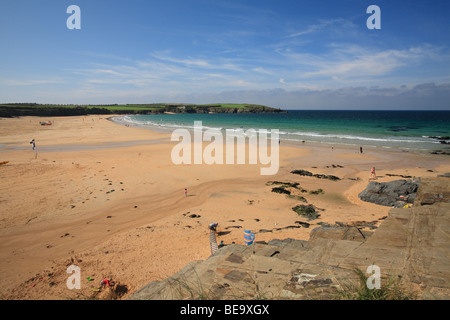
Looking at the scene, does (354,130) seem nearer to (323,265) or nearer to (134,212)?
(134,212)

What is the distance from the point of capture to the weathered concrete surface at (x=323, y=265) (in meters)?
3.77

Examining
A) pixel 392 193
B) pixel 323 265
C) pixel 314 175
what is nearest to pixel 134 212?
pixel 323 265

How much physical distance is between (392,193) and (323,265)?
33.9ft

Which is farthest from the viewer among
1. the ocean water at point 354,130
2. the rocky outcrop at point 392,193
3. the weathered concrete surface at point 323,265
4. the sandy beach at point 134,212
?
the ocean water at point 354,130

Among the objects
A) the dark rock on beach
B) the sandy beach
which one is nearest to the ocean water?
the sandy beach

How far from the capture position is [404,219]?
6203 mm

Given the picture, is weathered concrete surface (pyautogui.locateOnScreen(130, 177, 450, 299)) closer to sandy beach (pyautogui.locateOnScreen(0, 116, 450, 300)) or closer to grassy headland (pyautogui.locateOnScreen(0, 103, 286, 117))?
sandy beach (pyautogui.locateOnScreen(0, 116, 450, 300))

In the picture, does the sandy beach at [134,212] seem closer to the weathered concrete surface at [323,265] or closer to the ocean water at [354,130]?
the weathered concrete surface at [323,265]

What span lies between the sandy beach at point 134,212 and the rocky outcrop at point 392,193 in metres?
0.54

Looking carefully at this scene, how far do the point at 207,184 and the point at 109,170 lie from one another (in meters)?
7.97

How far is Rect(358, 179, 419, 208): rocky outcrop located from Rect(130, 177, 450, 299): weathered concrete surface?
620 centimetres

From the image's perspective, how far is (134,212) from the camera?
11.3 meters

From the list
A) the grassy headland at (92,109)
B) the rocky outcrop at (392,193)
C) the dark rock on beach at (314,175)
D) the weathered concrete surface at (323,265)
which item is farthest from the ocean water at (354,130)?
the grassy headland at (92,109)
